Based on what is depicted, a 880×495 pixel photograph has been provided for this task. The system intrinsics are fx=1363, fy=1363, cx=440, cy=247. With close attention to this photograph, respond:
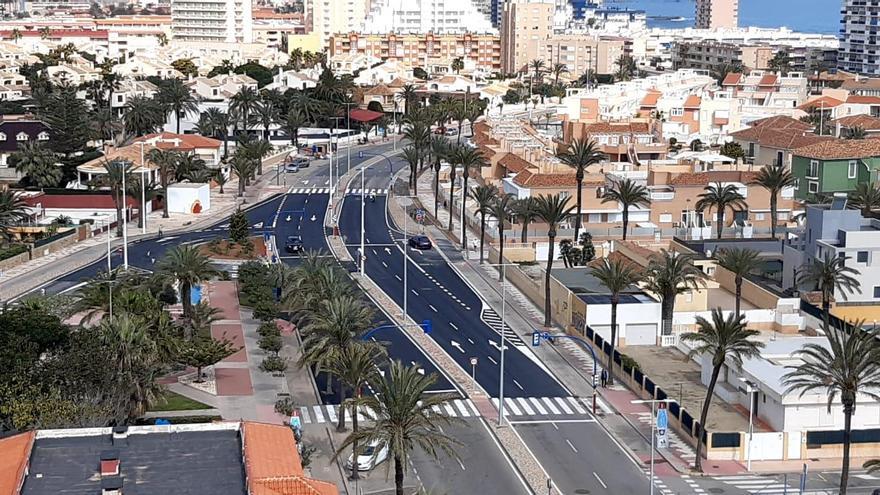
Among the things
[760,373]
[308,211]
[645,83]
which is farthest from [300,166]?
[760,373]

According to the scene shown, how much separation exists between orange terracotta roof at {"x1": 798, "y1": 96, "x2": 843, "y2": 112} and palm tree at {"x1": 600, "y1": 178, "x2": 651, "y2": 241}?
72548 mm

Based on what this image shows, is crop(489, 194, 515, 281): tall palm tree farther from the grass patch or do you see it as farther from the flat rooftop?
the flat rooftop

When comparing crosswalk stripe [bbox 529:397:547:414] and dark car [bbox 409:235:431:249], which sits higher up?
dark car [bbox 409:235:431:249]

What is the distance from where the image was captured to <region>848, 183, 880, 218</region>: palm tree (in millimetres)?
93069

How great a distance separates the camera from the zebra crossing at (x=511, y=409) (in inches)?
2397

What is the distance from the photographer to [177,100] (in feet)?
521

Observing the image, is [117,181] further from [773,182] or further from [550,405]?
[550,405]

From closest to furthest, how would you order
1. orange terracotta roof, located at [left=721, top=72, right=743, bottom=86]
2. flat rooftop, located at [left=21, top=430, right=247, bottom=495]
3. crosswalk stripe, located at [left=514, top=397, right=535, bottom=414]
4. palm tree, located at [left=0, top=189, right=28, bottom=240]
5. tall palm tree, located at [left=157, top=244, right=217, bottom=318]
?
flat rooftop, located at [left=21, top=430, right=247, bottom=495] < crosswalk stripe, located at [left=514, top=397, right=535, bottom=414] < tall palm tree, located at [left=157, top=244, right=217, bottom=318] < palm tree, located at [left=0, top=189, right=28, bottom=240] < orange terracotta roof, located at [left=721, top=72, right=743, bottom=86]

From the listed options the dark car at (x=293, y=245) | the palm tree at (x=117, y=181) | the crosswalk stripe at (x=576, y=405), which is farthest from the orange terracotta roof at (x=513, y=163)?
the crosswalk stripe at (x=576, y=405)

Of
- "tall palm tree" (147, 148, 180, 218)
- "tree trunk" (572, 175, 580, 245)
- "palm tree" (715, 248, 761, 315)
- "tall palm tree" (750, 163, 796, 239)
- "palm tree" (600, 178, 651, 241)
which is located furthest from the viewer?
"tall palm tree" (147, 148, 180, 218)

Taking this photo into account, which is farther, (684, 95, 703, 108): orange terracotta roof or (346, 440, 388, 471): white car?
(684, 95, 703, 108): orange terracotta roof

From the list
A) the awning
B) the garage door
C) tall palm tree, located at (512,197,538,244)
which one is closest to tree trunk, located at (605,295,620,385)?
the garage door

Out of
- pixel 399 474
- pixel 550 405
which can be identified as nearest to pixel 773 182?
pixel 550 405

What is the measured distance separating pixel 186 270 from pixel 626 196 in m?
38.4
